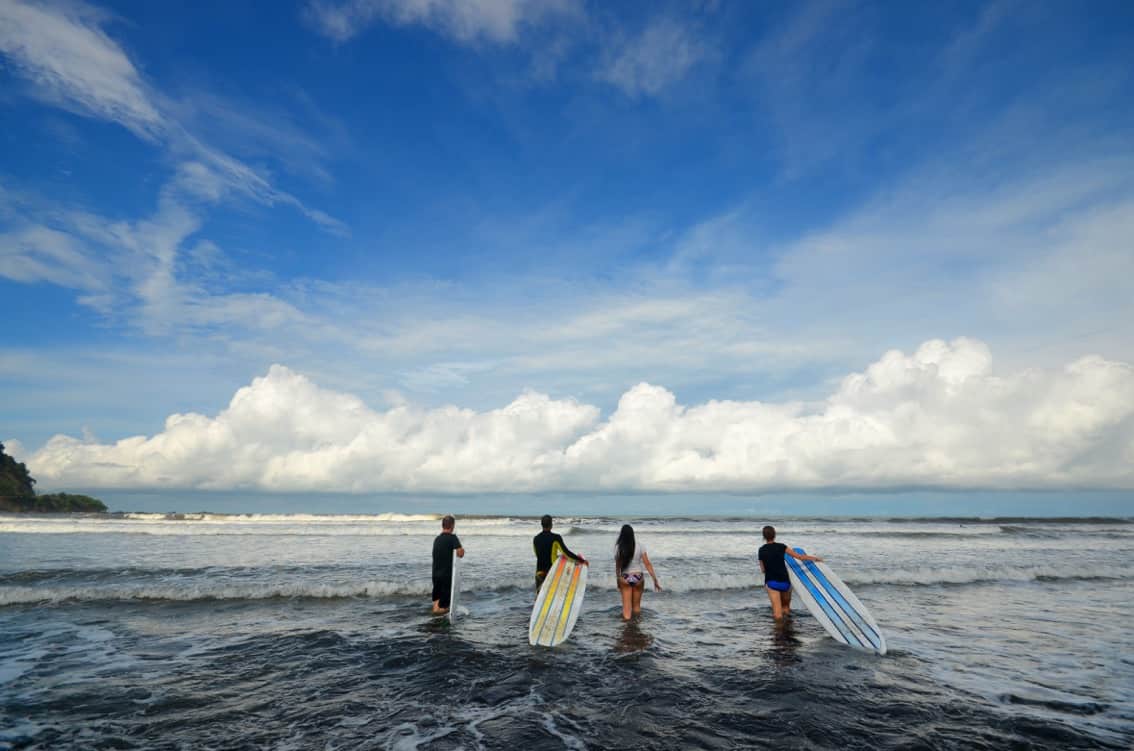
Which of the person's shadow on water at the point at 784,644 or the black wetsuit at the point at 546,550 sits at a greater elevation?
the black wetsuit at the point at 546,550

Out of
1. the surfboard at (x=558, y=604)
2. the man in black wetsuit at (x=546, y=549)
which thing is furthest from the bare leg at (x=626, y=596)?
the man in black wetsuit at (x=546, y=549)

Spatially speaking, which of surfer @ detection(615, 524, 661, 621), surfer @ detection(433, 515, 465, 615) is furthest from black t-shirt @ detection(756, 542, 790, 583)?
surfer @ detection(433, 515, 465, 615)

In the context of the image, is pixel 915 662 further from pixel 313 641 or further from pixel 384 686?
pixel 313 641

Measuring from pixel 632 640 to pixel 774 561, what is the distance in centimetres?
380

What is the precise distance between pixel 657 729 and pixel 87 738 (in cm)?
679

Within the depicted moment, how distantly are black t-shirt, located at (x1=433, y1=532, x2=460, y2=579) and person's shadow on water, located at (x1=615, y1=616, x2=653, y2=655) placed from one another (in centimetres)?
412

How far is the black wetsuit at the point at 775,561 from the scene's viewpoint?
40.1 feet

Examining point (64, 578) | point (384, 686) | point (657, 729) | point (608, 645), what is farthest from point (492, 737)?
point (64, 578)

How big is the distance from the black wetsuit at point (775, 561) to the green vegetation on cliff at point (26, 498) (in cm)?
9520

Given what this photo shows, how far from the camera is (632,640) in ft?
36.0

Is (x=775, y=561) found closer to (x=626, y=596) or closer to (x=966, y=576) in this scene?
(x=626, y=596)

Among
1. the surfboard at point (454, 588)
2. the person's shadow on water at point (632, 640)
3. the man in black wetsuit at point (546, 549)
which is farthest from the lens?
the man in black wetsuit at point (546, 549)

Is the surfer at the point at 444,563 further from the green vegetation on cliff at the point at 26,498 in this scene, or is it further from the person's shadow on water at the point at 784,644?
the green vegetation on cliff at the point at 26,498

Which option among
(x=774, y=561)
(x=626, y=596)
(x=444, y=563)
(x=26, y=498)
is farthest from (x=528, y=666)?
(x=26, y=498)
